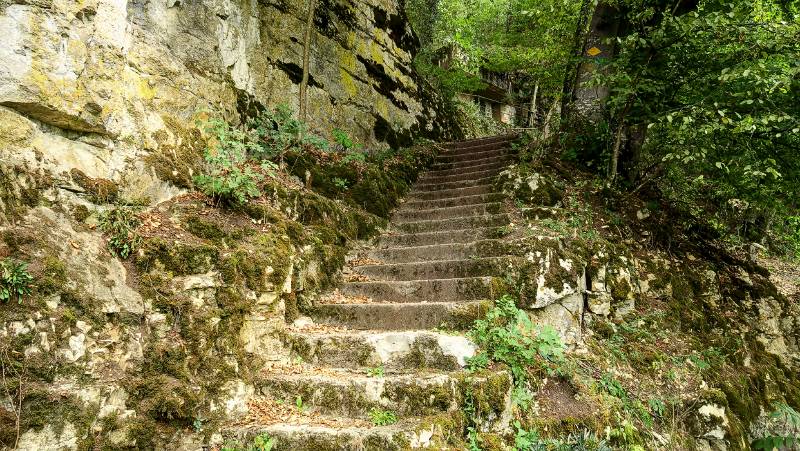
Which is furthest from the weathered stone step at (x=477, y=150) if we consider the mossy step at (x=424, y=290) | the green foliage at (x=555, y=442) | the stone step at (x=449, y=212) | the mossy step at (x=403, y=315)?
the green foliage at (x=555, y=442)

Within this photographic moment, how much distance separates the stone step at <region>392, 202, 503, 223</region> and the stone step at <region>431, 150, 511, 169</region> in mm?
2276

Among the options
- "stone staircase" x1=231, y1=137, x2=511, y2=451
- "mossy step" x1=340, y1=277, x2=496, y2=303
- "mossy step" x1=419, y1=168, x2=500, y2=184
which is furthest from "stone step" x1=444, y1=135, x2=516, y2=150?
"mossy step" x1=340, y1=277, x2=496, y2=303

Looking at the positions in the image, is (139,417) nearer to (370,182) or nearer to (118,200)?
(118,200)

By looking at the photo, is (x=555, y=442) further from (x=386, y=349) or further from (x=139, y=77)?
(x=139, y=77)

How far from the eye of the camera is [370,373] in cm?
376

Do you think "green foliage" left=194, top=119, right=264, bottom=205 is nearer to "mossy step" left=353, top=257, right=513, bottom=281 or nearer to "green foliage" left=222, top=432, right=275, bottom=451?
"mossy step" left=353, top=257, right=513, bottom=281

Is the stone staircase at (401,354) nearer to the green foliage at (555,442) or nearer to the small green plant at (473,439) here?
the small green plant at (473,439)

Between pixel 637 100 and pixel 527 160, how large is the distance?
6.77 feet

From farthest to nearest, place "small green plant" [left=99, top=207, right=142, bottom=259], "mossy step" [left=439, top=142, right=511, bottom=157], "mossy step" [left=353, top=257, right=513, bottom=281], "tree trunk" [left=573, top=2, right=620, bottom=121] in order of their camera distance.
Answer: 1. "mossy step" [left=439, top=142, right=511, bottom=157]
2. "tree trunk" [left=573, top=2, right=620, bottom=121]
3. "mossy step" [left=353, top=257, right=513, bottom=281]
4. "small green plant" [left=99, top=207, right=142, bottom=259]

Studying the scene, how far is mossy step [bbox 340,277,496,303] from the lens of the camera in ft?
15.6

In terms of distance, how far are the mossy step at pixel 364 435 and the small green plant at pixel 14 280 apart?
165 centimetres

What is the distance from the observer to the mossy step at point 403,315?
14.0ft

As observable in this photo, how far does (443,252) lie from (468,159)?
506 centimetres

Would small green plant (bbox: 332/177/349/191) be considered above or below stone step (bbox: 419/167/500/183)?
below
